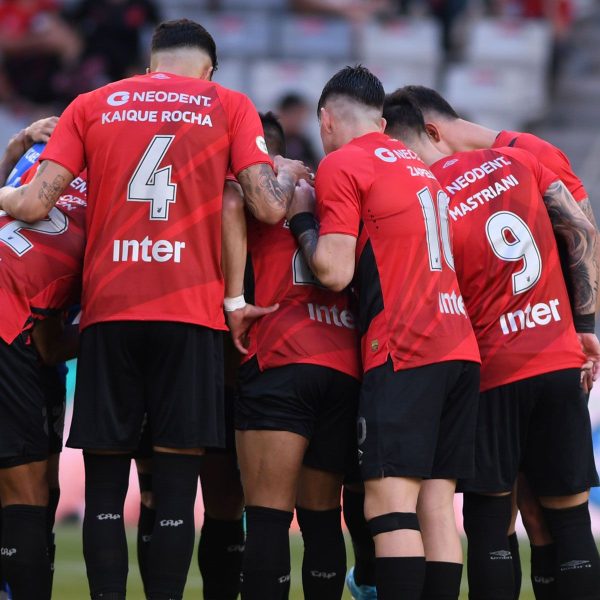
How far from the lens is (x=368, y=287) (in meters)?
5.20

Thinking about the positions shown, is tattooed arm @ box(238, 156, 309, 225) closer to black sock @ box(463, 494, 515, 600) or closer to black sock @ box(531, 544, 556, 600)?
black sock @ box(463, 494, 515, 600)

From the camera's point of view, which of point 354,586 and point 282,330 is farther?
point 354,586

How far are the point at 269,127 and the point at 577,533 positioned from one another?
7.52 feet

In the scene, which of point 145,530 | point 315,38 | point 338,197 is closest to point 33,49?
point 315,38

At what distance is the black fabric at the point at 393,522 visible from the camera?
16.2ft

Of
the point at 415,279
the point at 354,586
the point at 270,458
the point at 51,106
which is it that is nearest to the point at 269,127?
the point at 415,279

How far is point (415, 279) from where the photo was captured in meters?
5.16

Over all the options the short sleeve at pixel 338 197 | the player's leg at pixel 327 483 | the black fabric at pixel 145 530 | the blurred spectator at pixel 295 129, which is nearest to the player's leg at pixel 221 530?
the black fabric at pixel 145 530

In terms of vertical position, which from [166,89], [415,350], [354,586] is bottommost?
[354,586]

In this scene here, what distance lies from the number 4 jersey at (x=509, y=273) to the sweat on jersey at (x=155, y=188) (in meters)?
0.97

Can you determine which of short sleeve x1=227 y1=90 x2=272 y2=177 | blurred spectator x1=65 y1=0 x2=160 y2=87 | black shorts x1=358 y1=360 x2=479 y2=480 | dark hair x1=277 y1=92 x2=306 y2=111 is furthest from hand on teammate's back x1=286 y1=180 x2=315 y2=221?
blurred spectator x1=65 y1=0 x2=160 y2=87

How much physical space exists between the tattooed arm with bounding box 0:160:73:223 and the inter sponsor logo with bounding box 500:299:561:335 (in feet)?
6.28

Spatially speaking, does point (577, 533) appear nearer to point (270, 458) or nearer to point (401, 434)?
point (401, 434)

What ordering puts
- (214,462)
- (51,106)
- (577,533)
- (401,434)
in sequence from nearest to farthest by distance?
1. (401,434)
2. (577,533)
3. (214,462)
4. (51,106)
